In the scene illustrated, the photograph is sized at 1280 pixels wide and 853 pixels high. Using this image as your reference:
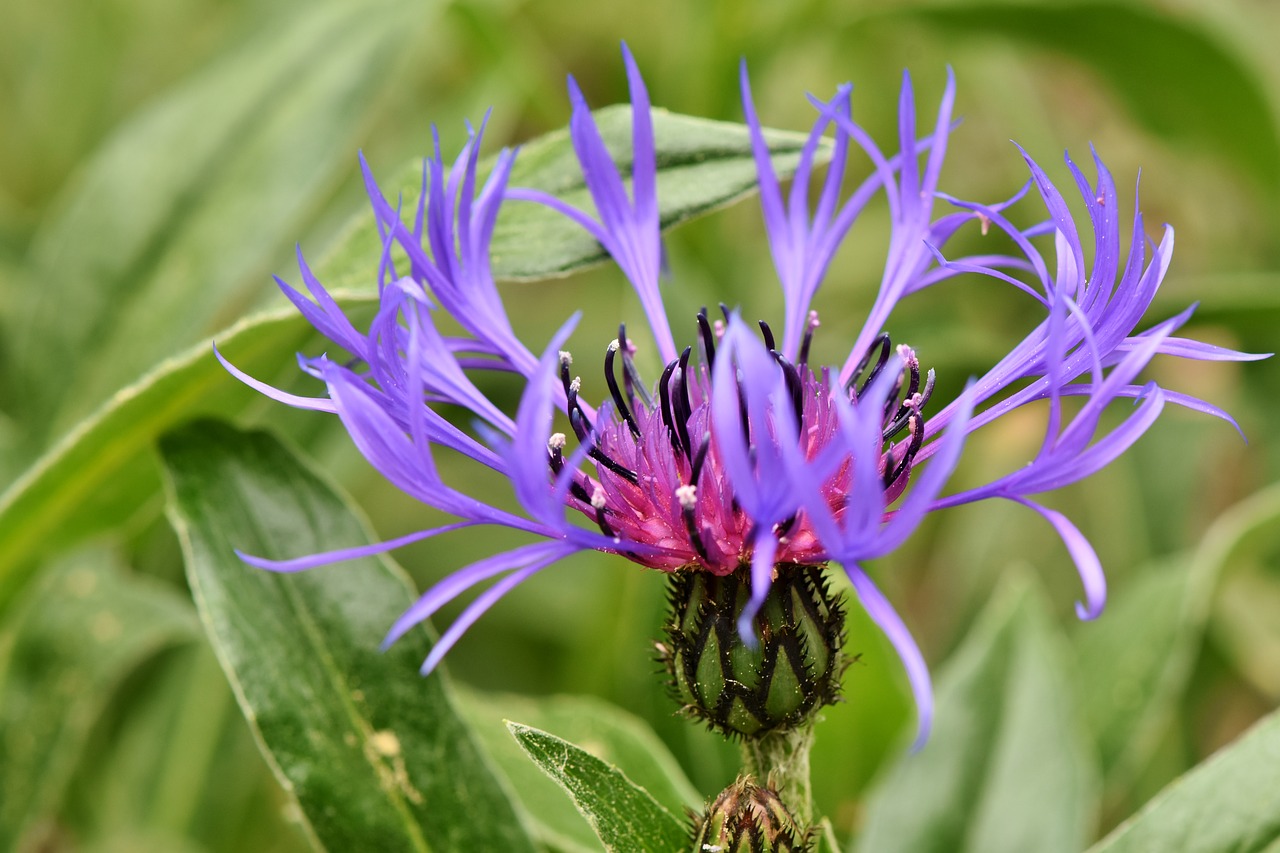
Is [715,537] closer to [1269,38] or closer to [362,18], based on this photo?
[362,18]

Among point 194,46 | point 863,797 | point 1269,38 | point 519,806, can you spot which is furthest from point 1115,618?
point 194,46

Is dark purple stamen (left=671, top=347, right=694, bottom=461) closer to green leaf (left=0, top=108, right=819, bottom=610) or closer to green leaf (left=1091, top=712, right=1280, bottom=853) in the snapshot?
green leaf (left=0, top=108, right=819, bottom=610)

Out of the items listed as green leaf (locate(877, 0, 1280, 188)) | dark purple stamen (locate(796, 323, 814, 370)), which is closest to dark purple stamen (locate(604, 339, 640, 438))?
dark purple stamen (locate(796, 323, 814, 370))

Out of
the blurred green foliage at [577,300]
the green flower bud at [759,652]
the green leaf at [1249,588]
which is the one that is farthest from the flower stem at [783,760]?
the green leaf at [1249,588]

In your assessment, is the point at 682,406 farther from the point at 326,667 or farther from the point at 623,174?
the point at 326,667

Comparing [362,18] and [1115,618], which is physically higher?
[362,18]

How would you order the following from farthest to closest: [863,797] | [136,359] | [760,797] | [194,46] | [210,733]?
[194,46]
[210,733]
[863,797]
[136,359]
[760,797]

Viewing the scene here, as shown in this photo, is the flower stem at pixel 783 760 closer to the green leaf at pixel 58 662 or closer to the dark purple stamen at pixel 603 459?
the dark purple stamen at pixel 603 459
